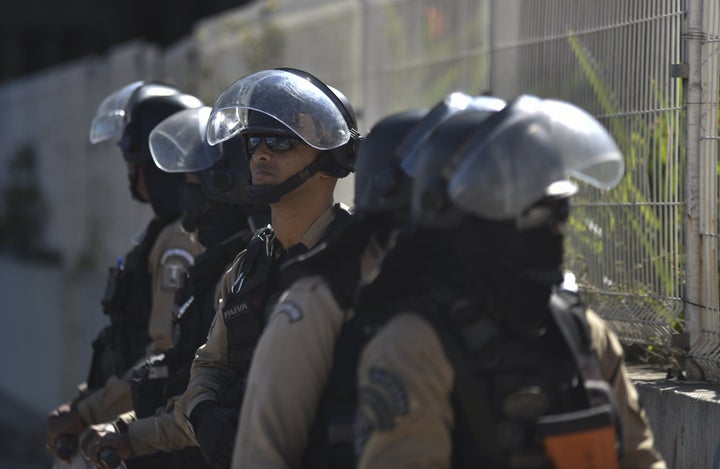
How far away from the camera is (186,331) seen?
187 inches

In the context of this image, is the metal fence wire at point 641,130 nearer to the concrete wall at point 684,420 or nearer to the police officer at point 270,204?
the concrete wall at point 684,420

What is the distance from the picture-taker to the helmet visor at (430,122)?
3.04 meters

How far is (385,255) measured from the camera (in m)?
2.90

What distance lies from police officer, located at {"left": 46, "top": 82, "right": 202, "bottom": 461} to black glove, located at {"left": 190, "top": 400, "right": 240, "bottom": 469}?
1372 mm

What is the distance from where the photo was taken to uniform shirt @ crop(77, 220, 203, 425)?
5.30 metres

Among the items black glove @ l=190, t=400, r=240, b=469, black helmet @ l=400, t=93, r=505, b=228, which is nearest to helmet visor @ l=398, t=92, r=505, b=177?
black helmet @ l=400, t=93, r=505, b=228

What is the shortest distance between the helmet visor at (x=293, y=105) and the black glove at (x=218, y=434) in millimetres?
910

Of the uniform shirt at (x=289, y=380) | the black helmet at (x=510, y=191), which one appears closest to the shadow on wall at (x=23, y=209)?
the uniform shirt at (x=289, y=380)

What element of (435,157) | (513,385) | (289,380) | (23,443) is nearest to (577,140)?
(435,157)

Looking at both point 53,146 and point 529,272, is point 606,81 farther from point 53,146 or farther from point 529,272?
point 53,146

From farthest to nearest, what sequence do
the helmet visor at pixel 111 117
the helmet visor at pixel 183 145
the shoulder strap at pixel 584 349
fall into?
1. the helmet visor at pixel 111 117
2. the helmet visor at pixel 183 145
3. the shoulder strap at pixel 584 349

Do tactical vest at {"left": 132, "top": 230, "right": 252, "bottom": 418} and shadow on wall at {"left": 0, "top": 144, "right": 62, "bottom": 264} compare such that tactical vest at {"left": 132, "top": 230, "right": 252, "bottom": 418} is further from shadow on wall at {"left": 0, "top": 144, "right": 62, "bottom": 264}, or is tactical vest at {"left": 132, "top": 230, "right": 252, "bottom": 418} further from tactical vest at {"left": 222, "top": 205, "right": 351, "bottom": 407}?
shadow on wall at {"left": 0, "top": 144, "right": 62, "bottom": 264}

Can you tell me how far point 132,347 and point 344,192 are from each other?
2.51 m

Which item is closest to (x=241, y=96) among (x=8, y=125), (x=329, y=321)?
(x=329, y=321)
